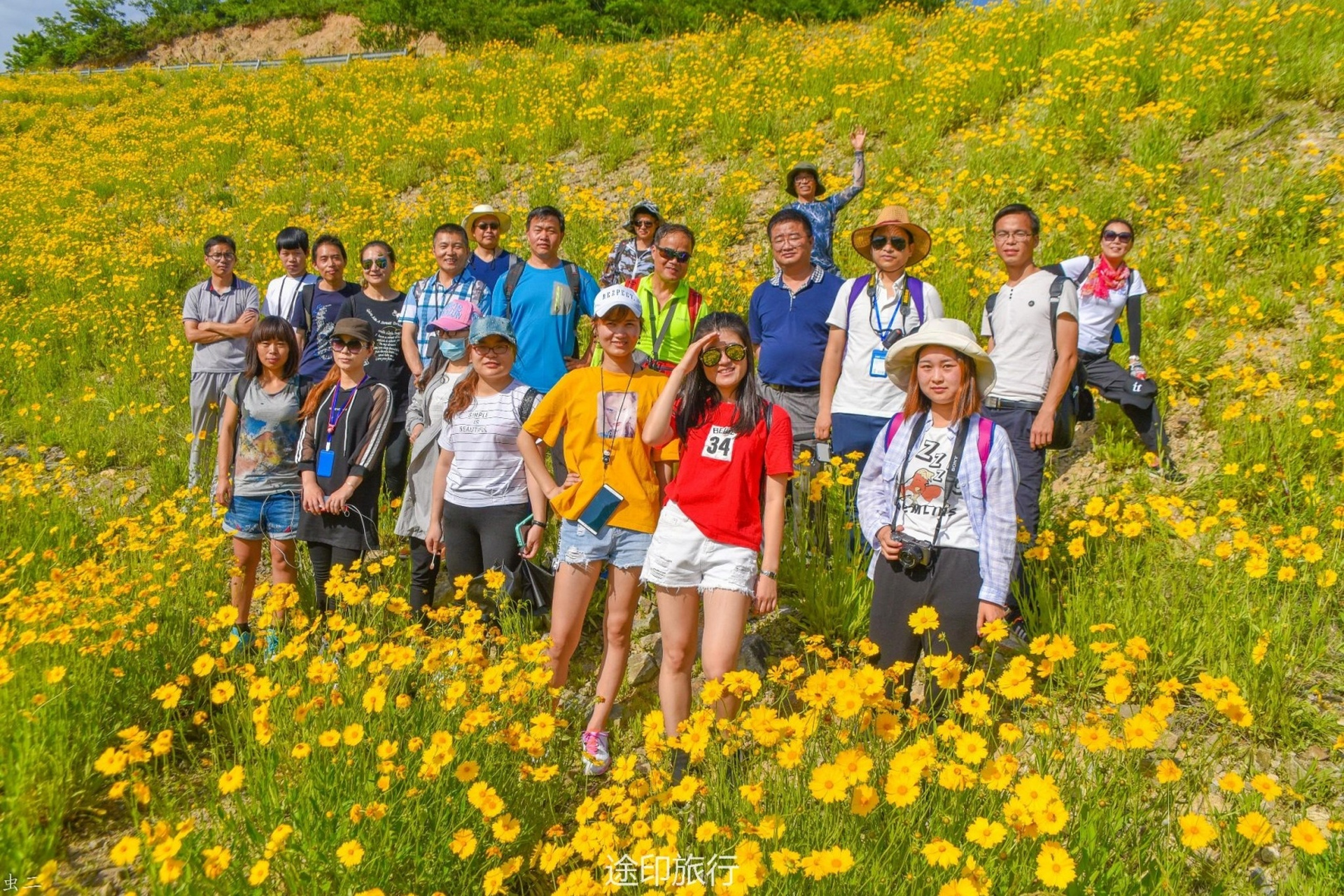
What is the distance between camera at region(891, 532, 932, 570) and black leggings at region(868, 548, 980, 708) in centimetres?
3

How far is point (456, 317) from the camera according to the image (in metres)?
3.75

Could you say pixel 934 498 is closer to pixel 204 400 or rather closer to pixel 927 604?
pixel 927 604

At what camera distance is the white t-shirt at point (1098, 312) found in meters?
4.38

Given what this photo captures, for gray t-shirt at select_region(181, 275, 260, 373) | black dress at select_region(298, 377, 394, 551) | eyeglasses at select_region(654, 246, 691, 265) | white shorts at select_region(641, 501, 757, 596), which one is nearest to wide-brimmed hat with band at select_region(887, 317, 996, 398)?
white shorts at select_region(641, 501, 757, 596)

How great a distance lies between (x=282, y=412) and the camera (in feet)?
12.3

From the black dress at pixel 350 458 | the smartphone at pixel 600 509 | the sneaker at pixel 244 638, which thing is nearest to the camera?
the smartphone at pixel 600 509

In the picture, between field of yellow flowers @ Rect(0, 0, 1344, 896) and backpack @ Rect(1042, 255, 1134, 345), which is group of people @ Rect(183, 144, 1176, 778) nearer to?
backpack @ Rect(1042, 255, 1134, 345)

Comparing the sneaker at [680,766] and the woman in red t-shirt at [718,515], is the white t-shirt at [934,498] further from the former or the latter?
the sneaker at [680,766]

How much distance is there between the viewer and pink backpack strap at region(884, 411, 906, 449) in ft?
8.78

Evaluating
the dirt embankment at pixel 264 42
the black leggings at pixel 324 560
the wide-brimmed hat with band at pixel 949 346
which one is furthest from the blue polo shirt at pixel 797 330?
the dirt embankment at pixel 264 42

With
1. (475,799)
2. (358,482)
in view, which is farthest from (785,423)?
(358,482)

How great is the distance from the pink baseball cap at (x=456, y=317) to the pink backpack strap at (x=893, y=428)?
7.15 feet

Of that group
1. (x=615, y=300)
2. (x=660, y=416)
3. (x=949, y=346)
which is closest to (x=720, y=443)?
(x=660, y=416)

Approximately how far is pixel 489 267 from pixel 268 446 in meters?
1.71
